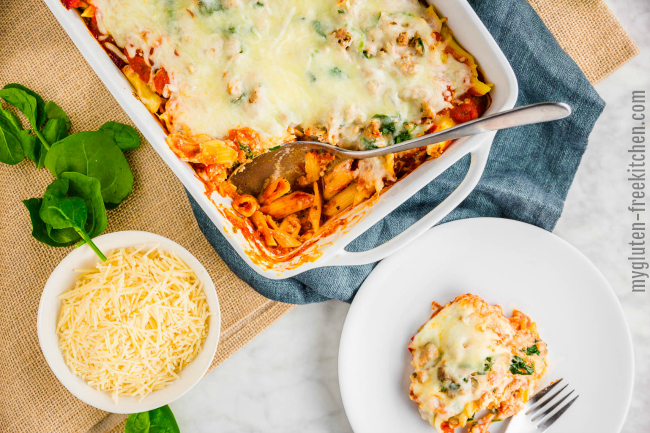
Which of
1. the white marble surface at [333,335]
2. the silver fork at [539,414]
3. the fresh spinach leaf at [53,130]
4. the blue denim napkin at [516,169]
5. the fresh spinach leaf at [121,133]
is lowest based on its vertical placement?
the silver fork at [539,414]

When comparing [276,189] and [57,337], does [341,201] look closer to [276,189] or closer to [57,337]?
[276,189]

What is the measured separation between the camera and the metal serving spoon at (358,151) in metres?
1.54

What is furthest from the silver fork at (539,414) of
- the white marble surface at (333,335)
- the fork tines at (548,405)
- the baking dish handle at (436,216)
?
the baking dish handle at (436,216)

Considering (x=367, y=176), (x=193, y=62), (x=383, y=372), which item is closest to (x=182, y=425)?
(x=383, y=372)

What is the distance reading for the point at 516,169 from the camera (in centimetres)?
227

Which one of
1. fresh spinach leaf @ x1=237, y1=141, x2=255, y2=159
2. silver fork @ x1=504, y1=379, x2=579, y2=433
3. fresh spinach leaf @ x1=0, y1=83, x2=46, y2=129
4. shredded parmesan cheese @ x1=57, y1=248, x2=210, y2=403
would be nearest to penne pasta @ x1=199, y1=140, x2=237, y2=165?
fresh spinach leaf @ x1=237, y1=141, x2=255, y2=159

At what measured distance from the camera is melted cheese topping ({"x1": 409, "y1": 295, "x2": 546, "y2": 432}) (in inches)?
81.3

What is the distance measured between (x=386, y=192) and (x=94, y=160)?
1.17 meters

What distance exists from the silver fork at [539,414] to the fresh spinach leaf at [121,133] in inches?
80.5

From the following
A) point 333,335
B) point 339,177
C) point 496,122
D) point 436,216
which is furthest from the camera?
point 333,335

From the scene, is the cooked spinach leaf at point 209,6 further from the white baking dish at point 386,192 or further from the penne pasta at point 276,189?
the penne pasta at point 276,189

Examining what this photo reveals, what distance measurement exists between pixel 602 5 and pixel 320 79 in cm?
139

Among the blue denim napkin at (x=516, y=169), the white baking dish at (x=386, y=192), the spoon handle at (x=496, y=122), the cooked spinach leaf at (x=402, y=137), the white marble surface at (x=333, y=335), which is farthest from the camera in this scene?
the white marble surface at (x=333, y=335)

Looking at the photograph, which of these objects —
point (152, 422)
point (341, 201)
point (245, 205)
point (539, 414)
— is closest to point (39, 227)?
point (245, 205)
